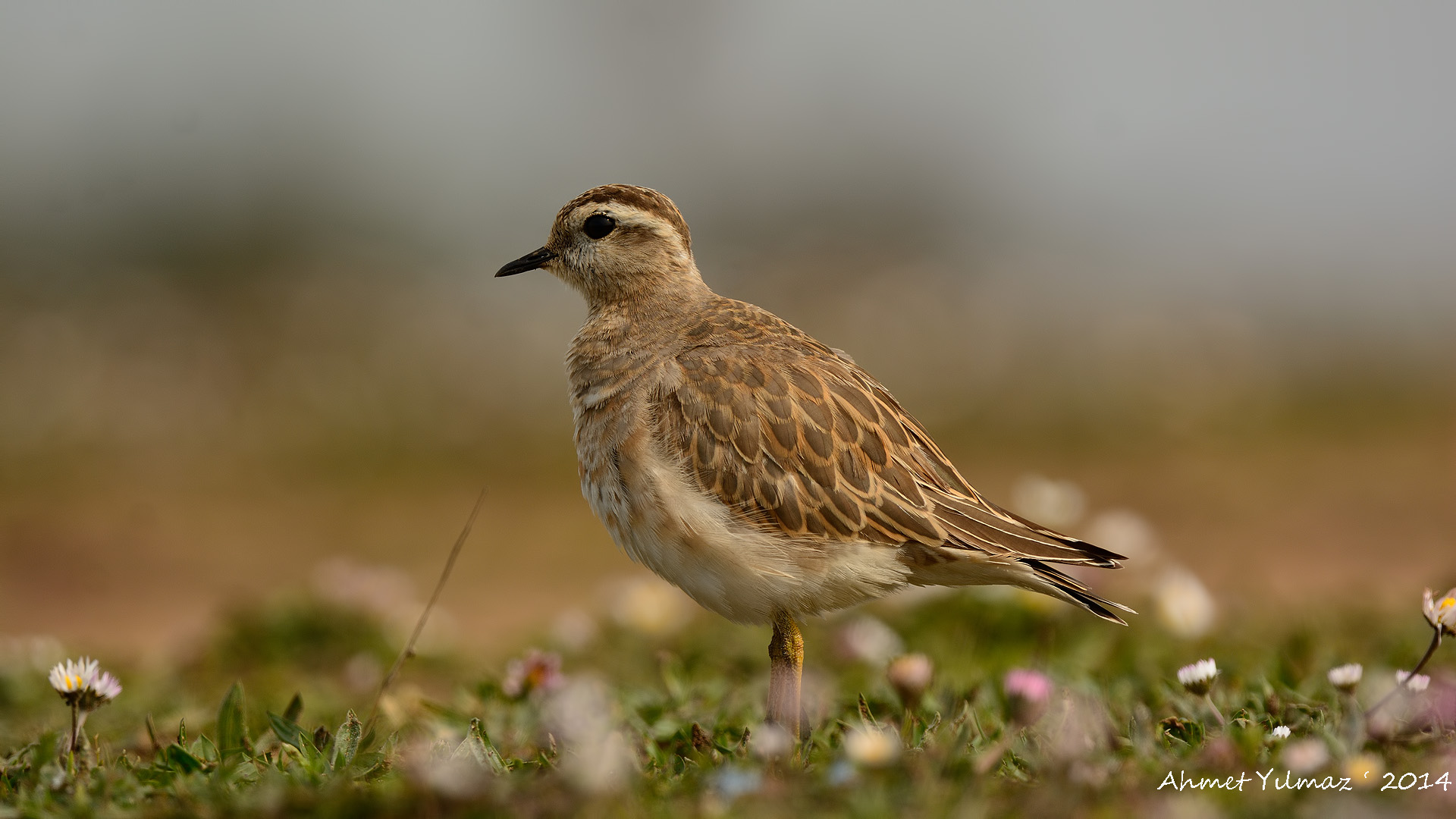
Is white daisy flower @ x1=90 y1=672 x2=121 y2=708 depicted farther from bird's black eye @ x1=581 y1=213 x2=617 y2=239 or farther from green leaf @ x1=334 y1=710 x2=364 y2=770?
bird's black eye @ x1=581 y1=213 x2=617 y2=239

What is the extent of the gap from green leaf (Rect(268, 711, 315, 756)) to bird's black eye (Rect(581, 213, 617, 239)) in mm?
2994

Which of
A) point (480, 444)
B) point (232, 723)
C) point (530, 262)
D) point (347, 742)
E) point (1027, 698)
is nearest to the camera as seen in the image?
point (1027, 698)

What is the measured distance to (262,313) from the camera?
20.5 metres

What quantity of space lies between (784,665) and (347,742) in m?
1.87

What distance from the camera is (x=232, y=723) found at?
506 cm

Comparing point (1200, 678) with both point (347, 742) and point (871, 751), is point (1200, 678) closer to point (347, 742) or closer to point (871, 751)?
point (871, 751)

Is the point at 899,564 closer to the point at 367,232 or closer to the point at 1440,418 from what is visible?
the point at 1440,418

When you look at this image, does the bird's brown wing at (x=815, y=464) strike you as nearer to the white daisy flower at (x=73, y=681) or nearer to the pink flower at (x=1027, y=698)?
the pink flower at (x=1027, y=698)

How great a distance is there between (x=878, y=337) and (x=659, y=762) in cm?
1538

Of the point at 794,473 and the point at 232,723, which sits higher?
the point at 794,473

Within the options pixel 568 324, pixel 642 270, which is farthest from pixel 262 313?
pixel 642 270

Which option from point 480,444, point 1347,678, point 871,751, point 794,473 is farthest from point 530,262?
point 480,444

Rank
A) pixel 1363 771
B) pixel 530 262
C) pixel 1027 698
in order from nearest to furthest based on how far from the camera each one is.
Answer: pixel 1363 771, pixel 1027 698, pixel 530 262

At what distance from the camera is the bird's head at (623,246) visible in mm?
6484
